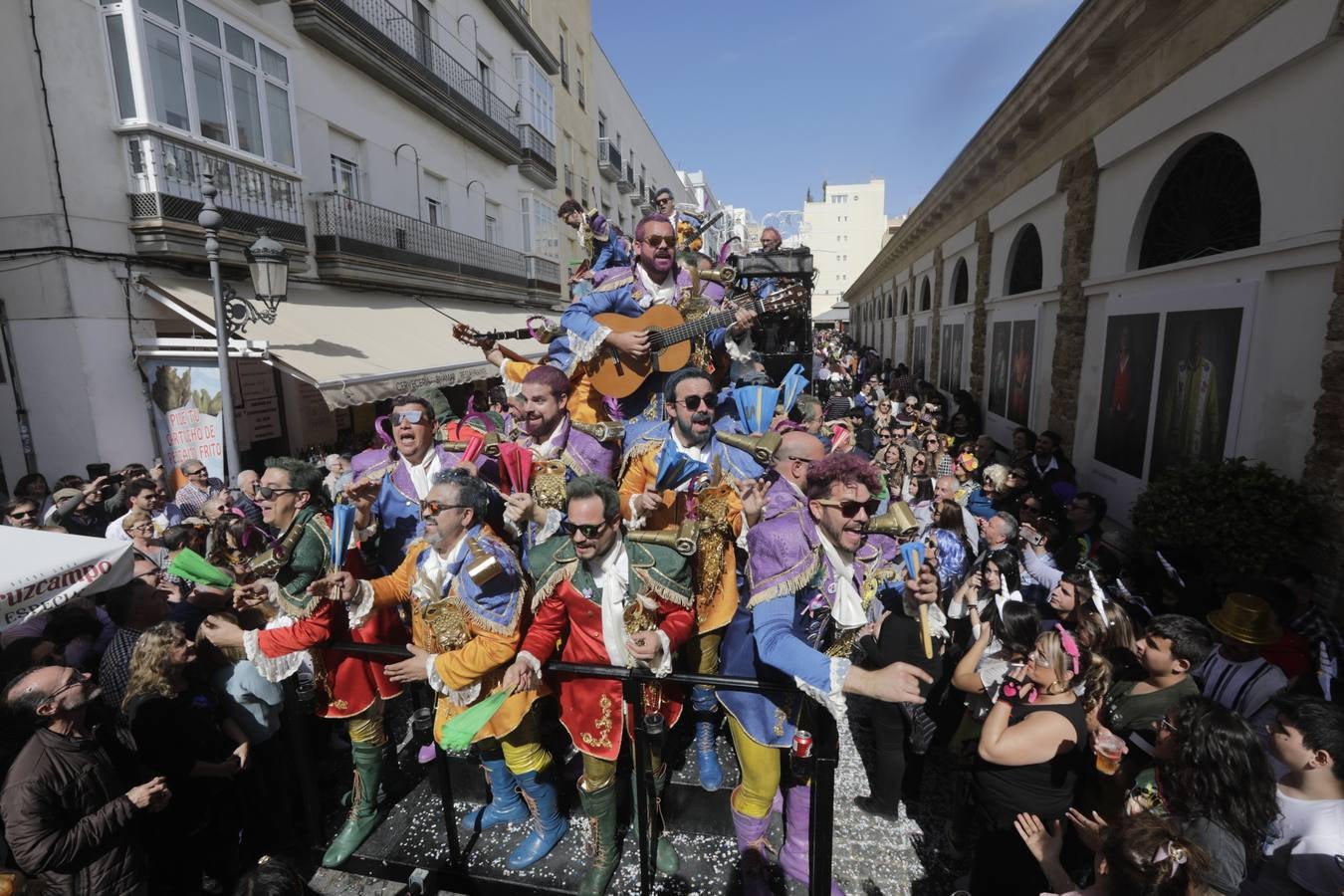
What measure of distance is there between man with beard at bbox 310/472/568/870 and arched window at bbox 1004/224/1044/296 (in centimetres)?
933

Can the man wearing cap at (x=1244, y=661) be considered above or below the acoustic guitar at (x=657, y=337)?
below

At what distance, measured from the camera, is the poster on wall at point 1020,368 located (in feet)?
30.2

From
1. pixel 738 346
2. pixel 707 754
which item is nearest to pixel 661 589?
pixel 707 754

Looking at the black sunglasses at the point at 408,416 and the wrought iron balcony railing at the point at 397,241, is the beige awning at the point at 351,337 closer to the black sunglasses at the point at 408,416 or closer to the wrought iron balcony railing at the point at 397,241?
the wrought iron balcony railing at the point at 397,241

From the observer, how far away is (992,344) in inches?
438

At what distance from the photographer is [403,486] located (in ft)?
12.2

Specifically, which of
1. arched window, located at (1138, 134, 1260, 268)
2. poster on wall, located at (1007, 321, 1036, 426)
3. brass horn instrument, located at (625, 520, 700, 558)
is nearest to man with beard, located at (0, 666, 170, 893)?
brass horn instrument, located at (625, 520, 700, 558)

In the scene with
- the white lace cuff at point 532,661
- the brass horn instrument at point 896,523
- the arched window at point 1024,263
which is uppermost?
the arched window at point 1024,263

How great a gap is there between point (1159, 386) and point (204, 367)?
422 inches

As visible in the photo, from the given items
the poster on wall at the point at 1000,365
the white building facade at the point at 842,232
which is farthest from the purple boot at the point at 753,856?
the white building facade at the point at 842,232

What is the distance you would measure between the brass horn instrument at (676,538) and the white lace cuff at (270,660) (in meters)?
1.67

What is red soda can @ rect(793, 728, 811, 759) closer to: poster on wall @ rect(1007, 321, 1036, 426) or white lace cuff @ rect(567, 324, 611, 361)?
white lace cuff @ rect(567, 324, 611, 361)

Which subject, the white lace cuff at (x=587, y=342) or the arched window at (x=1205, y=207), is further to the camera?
the arched window at (x=1205, y=207)

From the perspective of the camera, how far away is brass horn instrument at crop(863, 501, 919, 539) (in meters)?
2.24
